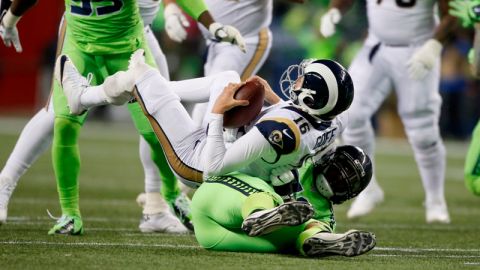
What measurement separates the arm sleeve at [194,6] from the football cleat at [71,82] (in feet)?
2.34

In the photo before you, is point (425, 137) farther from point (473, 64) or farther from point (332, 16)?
point (332, 16)

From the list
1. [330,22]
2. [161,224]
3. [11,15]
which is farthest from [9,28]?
[330,22]

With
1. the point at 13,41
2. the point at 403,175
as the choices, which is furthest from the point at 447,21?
the point at 403,175

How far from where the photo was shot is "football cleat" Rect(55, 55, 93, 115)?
17.6 ft

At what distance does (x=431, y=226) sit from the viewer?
6.92m

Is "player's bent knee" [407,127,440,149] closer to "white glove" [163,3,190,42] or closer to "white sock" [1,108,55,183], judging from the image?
"white glove" [163,3,190,42]

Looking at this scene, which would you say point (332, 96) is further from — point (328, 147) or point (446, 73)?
point (446, 73)

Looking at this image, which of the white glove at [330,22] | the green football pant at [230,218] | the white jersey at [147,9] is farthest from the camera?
the white glove at [330,22]

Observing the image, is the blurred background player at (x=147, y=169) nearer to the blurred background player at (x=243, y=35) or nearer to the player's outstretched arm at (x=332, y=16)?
the blurred background player at (x=243, y=35)

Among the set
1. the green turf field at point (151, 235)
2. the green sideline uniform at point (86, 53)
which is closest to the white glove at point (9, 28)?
the green sideline uniform at point (86, 53)

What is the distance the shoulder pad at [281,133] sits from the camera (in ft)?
15.5

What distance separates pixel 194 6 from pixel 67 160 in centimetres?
112

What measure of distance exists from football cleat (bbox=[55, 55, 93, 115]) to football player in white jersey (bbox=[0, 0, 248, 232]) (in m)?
0.35

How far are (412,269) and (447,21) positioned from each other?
3.13m
